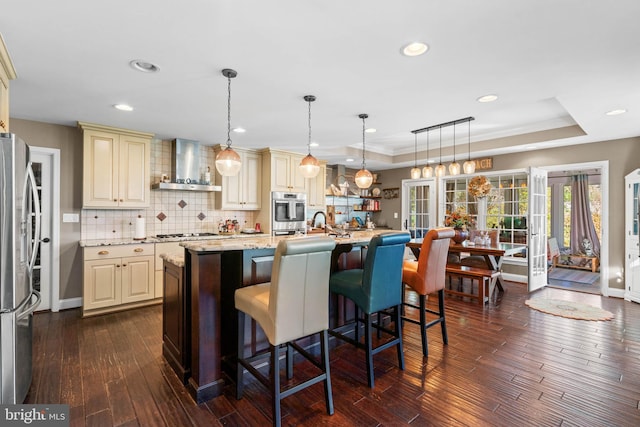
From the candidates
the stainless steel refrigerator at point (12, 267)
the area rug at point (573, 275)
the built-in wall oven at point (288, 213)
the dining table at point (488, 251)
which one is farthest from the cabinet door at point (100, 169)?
the area rug at point (573, 275)

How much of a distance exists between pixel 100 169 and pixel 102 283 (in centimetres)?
144

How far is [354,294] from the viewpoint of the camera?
246cm

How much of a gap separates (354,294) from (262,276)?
2.39ft

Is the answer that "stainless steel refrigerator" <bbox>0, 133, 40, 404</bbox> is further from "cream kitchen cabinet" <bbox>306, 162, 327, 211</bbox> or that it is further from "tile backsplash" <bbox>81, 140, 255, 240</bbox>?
"cream kitchen cabinet" <bbox>306, 162, 327, 211</bbox>

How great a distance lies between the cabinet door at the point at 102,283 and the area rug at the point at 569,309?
5.40 metres

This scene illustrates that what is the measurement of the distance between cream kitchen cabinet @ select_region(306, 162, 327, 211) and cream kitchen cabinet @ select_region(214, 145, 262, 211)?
1007 millimetres

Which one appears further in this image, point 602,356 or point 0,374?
point 602,356

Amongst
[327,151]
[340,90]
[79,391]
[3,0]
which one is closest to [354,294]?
[340,90]

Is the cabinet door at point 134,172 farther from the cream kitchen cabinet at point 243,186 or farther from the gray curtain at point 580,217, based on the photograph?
the gray curtain at point 580,217

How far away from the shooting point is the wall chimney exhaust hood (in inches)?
186

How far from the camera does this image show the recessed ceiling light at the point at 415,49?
214cm

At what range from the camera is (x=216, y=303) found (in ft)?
7.30

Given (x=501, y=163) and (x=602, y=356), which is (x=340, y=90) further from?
(x=501, y=163)

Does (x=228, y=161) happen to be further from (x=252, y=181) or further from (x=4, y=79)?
(x=252, y=181)
